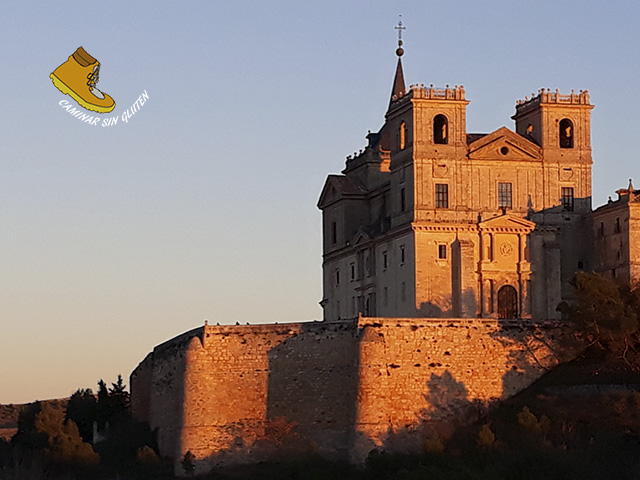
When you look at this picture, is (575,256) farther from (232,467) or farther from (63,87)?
(63,87)

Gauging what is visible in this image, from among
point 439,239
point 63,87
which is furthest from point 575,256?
point 63,87

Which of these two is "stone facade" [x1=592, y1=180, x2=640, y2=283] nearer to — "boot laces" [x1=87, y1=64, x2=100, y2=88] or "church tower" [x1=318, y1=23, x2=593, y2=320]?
"church tower" [x1=318, y1=23, x2=593, y2=320]

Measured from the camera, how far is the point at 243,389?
7562cm

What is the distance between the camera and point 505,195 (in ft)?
282

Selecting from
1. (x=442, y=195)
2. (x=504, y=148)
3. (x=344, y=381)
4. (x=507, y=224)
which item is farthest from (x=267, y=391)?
(x=504, y=148)

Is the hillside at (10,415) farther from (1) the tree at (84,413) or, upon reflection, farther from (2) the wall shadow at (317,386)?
(2) the wall shadow at (317,386)

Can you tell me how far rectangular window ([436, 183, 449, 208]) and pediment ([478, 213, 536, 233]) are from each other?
1.81 metres

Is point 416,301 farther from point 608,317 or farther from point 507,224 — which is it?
point 608,317

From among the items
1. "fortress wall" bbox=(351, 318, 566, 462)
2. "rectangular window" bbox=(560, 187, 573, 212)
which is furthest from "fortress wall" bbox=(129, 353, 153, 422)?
"rectangular window" bbox=(560, 187, 573, 212)

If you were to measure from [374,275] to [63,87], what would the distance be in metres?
32.1

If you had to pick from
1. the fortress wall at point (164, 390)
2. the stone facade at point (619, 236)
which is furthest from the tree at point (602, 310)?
the fortress wall at point (164, 390)

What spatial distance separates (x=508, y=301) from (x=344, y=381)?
41.5 ft

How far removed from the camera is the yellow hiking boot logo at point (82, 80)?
191ft

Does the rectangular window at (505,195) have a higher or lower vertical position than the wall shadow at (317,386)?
higher
